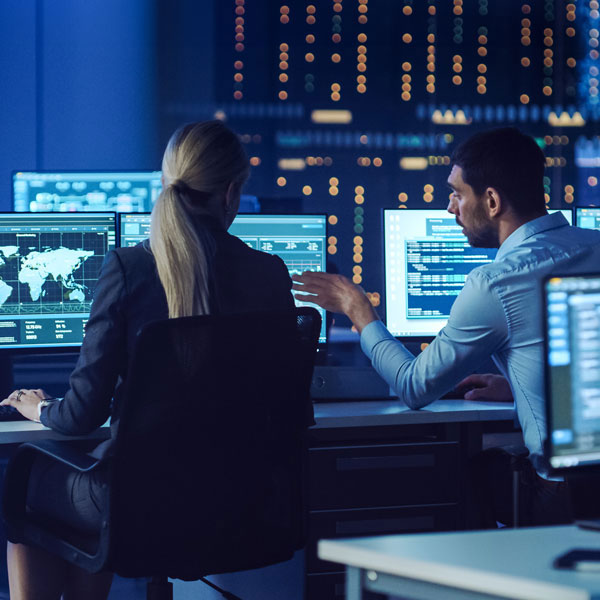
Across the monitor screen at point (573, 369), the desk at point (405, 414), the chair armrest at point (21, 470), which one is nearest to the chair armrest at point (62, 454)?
the chair armrest at point (21, 470)

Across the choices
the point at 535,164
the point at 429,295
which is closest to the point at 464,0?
the point at 429,295

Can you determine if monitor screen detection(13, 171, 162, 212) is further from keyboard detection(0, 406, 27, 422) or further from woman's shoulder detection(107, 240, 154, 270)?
woman's shoulder detection(107, 240, 154, 270)

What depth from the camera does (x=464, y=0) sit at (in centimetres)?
667

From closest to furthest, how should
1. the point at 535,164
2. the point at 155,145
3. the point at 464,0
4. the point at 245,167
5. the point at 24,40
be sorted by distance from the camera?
the point at 245,167, the point at 535,164, the point at 24,40, the point at 155,145, the point at 464,0

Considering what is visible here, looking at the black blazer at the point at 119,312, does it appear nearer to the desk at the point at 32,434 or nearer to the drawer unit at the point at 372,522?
the desk at the point at 32,434

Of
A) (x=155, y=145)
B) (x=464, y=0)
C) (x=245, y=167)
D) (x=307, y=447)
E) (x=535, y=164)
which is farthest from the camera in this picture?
(x=464, y=0)

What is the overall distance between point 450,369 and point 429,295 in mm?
742

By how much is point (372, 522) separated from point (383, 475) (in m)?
0.13

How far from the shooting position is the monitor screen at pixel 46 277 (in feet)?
8.73

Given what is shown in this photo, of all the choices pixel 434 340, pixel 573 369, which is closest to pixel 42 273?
pixel 434 340

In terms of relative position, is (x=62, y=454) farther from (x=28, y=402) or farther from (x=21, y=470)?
(x=28, y=402)

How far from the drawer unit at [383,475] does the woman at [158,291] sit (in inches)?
21.7

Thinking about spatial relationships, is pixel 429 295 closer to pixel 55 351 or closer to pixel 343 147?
pixel 55 351

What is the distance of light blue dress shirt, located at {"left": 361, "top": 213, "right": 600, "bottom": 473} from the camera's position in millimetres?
2125
